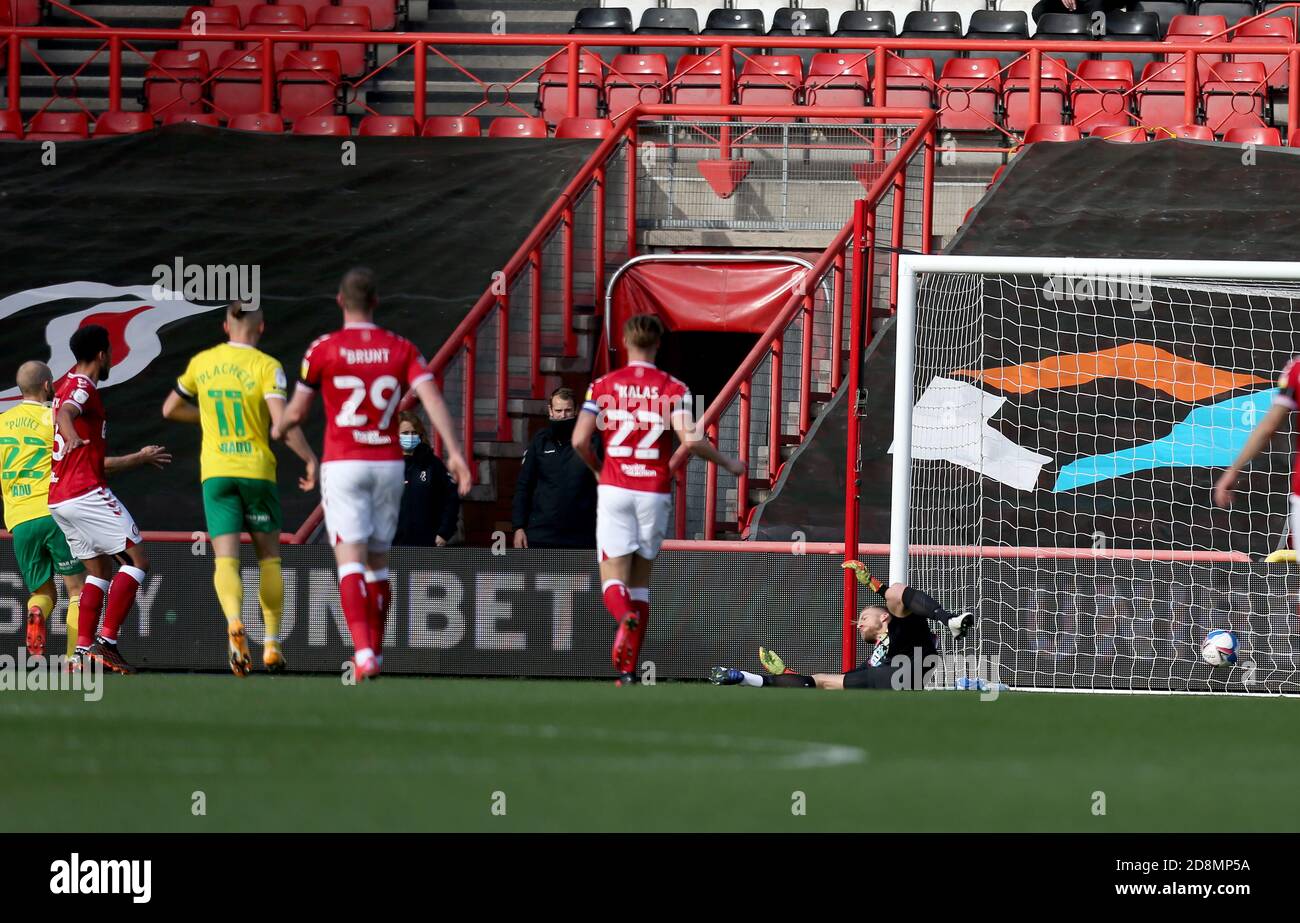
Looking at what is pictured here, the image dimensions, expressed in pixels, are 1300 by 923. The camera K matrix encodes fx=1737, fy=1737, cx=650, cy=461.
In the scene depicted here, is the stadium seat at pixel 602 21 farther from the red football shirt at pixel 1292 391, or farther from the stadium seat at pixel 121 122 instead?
the red football shirt at pixel 1292 391

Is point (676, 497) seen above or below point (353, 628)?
above

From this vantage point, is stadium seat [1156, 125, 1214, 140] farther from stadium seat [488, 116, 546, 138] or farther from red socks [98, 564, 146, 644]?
red socks [98, 564, 146, 644]

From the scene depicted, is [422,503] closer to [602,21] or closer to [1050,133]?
[1050,133]

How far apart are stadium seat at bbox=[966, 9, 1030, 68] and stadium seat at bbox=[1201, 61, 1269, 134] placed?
2.17m

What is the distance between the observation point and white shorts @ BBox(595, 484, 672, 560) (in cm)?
806

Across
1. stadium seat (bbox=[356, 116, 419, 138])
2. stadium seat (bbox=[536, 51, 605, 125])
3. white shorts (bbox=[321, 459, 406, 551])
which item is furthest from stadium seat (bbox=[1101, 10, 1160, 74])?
white shorts (bbox=[321, 459, 406, 551])

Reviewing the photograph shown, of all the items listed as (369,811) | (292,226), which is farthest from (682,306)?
(369,811)

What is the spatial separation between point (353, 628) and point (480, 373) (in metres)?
5.59

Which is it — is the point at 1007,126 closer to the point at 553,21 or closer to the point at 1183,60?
the point at 1183,60

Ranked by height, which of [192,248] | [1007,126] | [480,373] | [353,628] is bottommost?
[353,628]

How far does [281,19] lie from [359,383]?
12.5m

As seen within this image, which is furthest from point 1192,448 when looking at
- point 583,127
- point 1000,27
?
point 1000,27

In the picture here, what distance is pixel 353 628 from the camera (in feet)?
23.7

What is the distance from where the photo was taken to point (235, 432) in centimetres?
796
